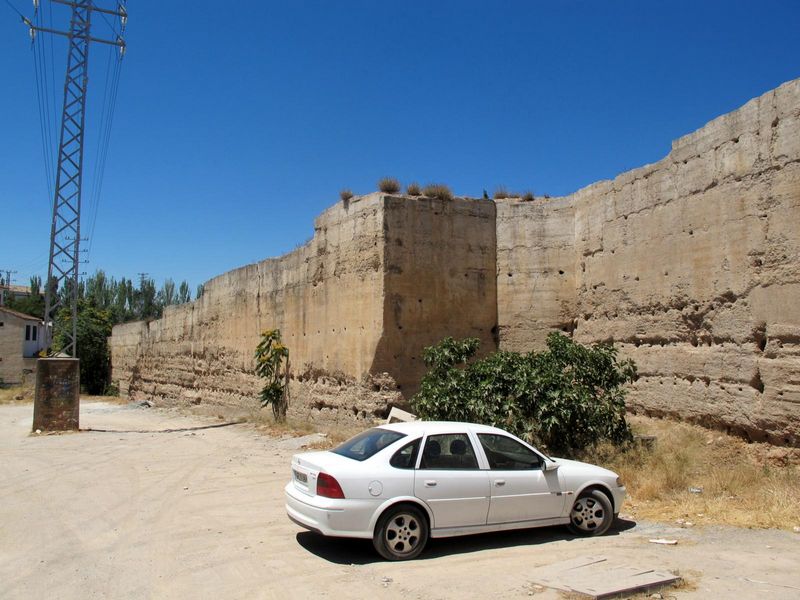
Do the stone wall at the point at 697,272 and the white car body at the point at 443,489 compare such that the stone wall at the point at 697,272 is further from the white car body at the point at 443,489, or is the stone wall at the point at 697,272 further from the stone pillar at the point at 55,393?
the stone pillar at the point at 55,393

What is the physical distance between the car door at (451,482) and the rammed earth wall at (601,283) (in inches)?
204

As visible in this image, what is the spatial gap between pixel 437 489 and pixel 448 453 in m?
0.46

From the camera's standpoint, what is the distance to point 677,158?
37.5 feet

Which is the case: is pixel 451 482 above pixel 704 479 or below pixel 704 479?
above

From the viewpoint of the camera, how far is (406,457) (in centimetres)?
661

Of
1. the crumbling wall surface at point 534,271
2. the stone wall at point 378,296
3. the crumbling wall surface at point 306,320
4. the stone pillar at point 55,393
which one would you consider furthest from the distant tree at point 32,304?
the crumbling wall surface at point 534,271

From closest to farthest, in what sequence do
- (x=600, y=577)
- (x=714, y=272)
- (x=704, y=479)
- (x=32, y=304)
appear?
1. (x=600, y=577)
2. (x=704, y=479)
3. (x=714, y=272)
4. (x=32, y=304)

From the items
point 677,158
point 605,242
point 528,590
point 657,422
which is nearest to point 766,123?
point 677,158

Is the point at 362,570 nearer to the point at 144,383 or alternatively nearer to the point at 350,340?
the point at 350,340

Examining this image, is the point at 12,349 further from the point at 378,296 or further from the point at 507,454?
the point at 507,454

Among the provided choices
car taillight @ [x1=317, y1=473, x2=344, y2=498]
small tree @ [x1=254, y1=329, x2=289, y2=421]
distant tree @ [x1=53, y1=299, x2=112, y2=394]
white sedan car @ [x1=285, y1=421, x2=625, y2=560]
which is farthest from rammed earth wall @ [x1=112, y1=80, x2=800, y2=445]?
distant tree @ [x1=53, y1=299, x2=112, y2=394]

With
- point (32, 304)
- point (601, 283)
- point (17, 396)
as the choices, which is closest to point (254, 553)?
point (601, 283)

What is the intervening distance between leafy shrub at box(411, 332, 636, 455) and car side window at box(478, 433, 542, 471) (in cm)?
306

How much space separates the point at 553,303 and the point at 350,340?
4453 millimetres
